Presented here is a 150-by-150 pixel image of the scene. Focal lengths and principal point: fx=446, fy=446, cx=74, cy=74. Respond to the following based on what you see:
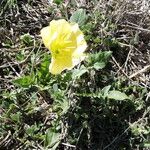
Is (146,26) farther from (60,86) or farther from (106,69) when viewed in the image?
(60,86)

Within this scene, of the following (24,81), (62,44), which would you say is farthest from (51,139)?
(62,44)

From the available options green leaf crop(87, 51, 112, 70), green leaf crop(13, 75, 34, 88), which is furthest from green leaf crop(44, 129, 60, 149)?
green leaf crop(87, 51, 112, 70)

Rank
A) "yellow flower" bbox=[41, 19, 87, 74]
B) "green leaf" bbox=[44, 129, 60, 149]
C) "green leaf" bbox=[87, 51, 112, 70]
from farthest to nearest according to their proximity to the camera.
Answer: "green leaf" bbox=[87, 51, 112, 70] < "green leaf" bbox=[44, 129, 60, 149] < "yellow flower" bbox=[41, 19, 87, 74]

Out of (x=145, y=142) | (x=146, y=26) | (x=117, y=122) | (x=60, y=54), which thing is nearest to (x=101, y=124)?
(x=117, y=122)

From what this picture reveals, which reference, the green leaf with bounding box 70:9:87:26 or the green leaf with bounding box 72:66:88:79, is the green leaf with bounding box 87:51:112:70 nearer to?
the green leaf with bounding box 72:66:88:79

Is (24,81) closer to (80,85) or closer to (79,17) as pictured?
(80,85)
